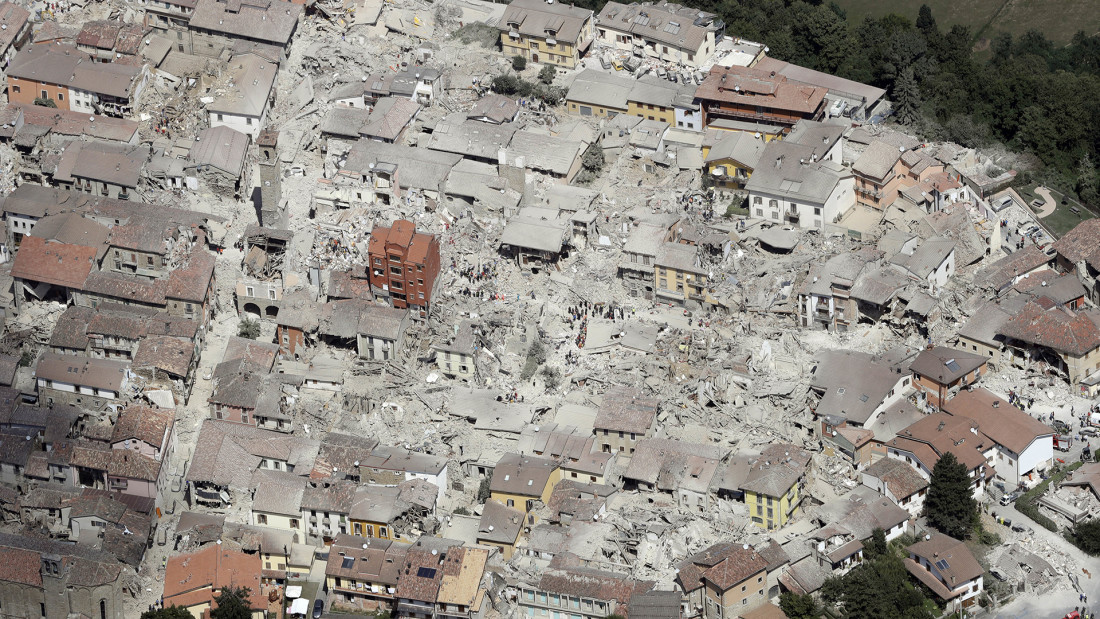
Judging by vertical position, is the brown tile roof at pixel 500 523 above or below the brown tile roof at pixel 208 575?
above

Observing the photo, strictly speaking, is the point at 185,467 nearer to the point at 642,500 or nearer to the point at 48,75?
the point at 642,500

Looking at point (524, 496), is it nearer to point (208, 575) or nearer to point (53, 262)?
point (208, 575)

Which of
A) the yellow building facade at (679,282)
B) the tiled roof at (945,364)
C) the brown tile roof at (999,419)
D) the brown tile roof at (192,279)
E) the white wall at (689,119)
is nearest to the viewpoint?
the brown tile roof at (999,419)

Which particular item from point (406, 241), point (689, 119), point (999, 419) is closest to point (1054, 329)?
point (999, 419)

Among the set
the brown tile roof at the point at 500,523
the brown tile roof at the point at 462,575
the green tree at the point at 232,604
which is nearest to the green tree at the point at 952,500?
the brown tile roof at the point at 500,523

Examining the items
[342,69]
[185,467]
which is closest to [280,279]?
[185,467]

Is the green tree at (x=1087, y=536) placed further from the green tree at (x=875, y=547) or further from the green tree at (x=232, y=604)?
the green tree at (x=232, y=604)
